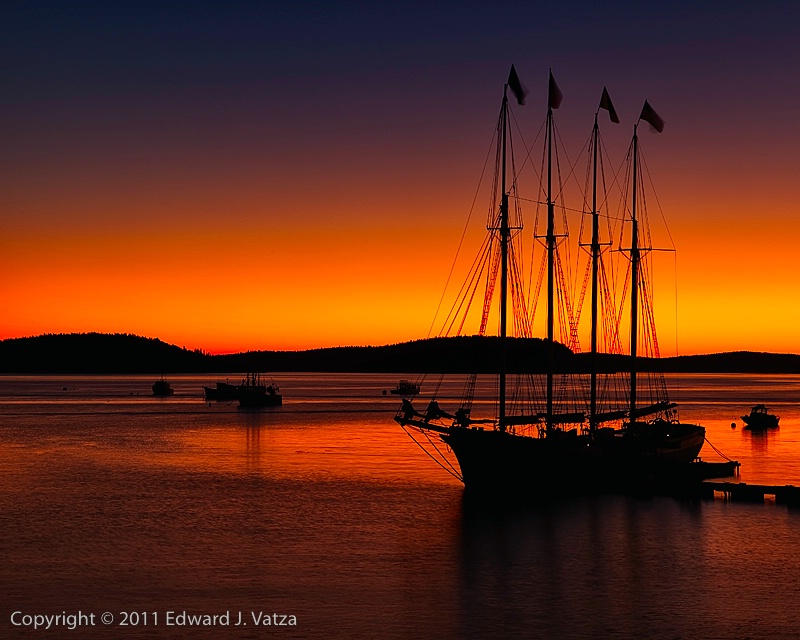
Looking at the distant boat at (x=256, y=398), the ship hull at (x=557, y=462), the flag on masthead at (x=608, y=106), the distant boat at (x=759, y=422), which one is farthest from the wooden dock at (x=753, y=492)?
the distant boat at (x=256, y=398)

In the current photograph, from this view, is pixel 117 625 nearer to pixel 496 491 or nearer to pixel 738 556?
pixel 738 556

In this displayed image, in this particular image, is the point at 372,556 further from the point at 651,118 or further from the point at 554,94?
the point at 651,118

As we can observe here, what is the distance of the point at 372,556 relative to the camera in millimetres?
41125

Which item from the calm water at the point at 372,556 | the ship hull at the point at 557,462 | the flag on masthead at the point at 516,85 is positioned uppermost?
the flag on masthead at the point at 516,85

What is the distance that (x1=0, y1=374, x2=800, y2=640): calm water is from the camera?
31.3 metres

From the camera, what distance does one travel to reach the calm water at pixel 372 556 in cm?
3133

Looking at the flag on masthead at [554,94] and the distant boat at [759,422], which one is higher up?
the flag on masthead at [554,94]

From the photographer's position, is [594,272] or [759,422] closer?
[594,272]

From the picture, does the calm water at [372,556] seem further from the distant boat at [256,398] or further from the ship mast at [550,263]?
the distant boat at [256,398]

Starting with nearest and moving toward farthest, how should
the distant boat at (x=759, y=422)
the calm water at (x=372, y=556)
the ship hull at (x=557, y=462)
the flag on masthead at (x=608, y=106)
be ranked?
1. the calm water at (x=372, y=556)
2. the ship hull at (x=557, y=462)
3. the flag on masthead at (x=608, y=106)
4. the distant boat at (x=759, y=422)

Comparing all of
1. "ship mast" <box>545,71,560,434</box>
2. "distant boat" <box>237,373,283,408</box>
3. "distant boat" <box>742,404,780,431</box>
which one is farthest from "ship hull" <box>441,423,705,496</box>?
"distant boat" <box>237,373,283,408</box>

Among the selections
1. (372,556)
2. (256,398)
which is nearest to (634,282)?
(372,556)

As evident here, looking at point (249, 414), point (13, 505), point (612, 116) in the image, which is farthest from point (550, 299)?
point (249, 414)

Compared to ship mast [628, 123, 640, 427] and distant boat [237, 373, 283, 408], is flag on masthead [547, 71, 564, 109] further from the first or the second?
distant boat [237, 373, 283, 408]
